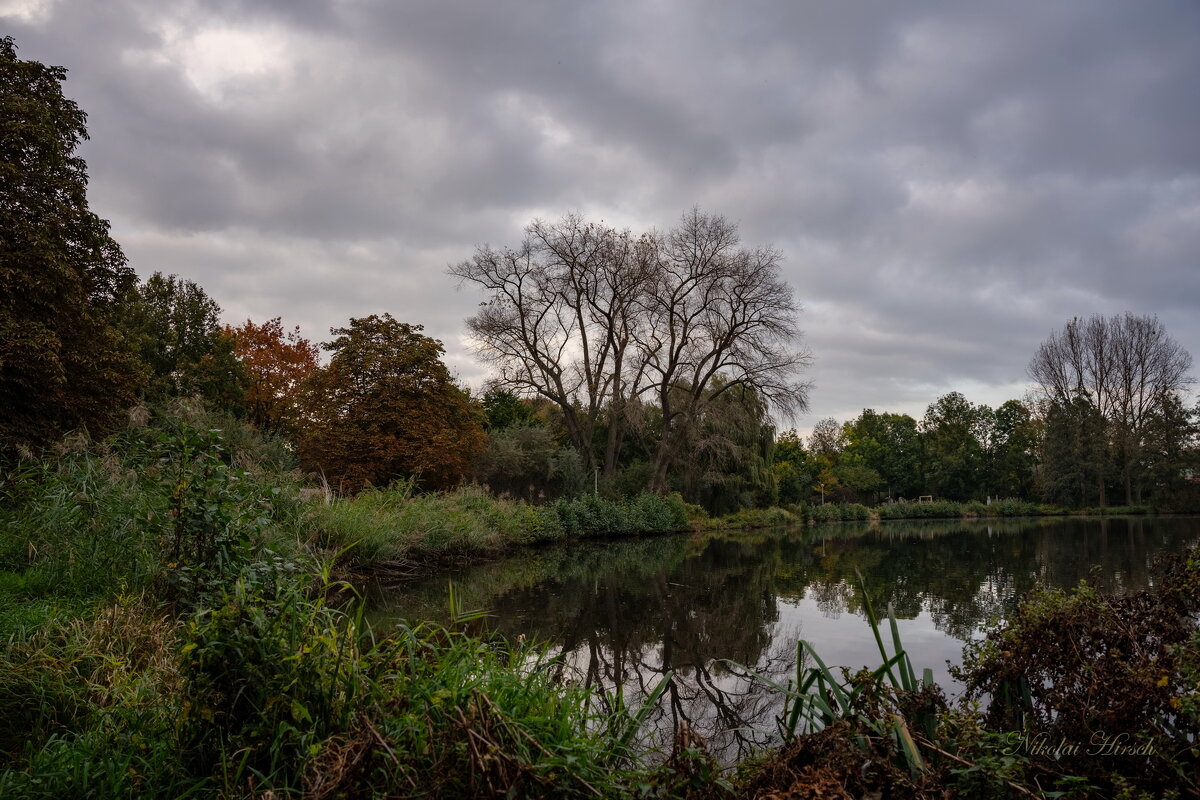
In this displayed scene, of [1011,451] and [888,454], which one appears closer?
[1011,451]

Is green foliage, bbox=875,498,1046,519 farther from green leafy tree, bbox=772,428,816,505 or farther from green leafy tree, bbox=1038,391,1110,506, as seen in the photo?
green leafy tree, bbox=772,428,816,505

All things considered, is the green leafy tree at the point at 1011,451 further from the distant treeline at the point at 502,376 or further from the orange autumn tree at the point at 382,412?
the orange autumn tree at the point at 382,412

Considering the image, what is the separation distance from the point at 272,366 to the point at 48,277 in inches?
951

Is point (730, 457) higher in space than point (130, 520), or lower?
higher

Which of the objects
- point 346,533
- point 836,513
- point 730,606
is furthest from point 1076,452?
point 346,533

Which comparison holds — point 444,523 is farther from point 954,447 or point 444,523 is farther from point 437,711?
point 954,447

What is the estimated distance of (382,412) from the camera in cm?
2008

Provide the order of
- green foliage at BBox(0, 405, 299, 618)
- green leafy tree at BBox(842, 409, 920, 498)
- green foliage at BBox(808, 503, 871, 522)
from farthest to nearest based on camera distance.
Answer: green leafy tree at BBox(842, 409, 920, 498)
green foliage at BBox(808, 503, 871, 522)
green foliage at BBox(0, 405, 299, 618)

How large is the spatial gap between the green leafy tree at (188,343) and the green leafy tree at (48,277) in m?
11.8

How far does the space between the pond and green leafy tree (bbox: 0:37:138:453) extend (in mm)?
5365

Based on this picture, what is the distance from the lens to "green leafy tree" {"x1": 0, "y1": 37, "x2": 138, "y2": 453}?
895cm

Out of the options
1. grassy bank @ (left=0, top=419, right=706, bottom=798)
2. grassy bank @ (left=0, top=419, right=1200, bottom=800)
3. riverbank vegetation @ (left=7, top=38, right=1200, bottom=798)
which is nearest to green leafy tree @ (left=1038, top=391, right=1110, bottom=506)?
riverbank vegetation @ (left=7, top=38, right=1200, bottom=798)

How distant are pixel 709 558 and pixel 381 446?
1018cm

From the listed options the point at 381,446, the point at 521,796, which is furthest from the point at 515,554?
the point at 521,796
